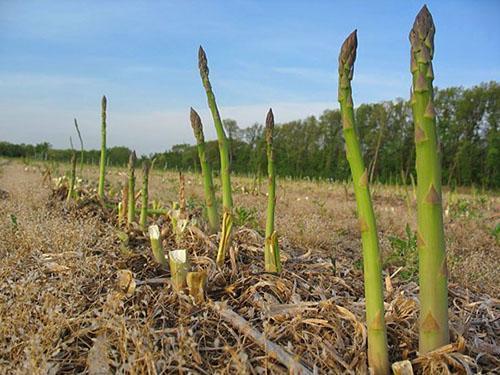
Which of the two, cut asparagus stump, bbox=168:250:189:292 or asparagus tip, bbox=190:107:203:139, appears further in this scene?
asparagus tip, bbox=190:107:203:139

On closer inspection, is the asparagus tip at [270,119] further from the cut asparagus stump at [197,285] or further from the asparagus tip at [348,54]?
the cut asparagus stump at [197,285]

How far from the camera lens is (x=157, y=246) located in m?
2.29

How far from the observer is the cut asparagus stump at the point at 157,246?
89.4 inches

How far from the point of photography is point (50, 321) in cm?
171

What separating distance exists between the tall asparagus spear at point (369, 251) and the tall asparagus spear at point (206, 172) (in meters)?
1.33

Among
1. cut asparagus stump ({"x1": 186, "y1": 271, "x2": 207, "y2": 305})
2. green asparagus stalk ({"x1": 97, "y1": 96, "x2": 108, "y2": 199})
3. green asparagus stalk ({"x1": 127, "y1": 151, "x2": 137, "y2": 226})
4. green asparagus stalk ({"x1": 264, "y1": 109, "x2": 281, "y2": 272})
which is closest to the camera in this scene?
cut asparagus stump ({"x1": 186, "y1": 271, "x2": 207, "y2": 305})

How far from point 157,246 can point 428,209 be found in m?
1.42

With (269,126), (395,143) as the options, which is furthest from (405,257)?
(395,143)

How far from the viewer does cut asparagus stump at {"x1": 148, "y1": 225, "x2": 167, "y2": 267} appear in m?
2.27

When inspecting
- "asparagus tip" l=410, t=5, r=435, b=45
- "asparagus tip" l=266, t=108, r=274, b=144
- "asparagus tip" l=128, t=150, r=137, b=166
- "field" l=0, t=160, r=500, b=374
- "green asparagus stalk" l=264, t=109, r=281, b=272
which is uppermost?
"asparagus tip" l=410, t=5, r=435, b=45

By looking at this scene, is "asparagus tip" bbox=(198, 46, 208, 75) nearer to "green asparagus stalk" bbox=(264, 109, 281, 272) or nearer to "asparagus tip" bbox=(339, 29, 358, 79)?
"green asparagus stalk" bbox=(264, 109, 281, 272)

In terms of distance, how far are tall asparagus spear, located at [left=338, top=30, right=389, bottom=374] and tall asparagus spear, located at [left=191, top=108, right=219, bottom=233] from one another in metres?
1.33

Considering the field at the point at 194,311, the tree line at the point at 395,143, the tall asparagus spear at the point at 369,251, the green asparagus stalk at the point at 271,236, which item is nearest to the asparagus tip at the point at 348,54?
the tall asparagus spear at the point at 369,251

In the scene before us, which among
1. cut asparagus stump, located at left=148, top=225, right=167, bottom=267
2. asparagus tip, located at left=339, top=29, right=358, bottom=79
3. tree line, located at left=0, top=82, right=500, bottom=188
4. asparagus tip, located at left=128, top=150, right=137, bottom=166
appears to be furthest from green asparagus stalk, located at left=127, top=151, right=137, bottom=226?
tree line, located at left=0, top=82, right=500, bottom=188
